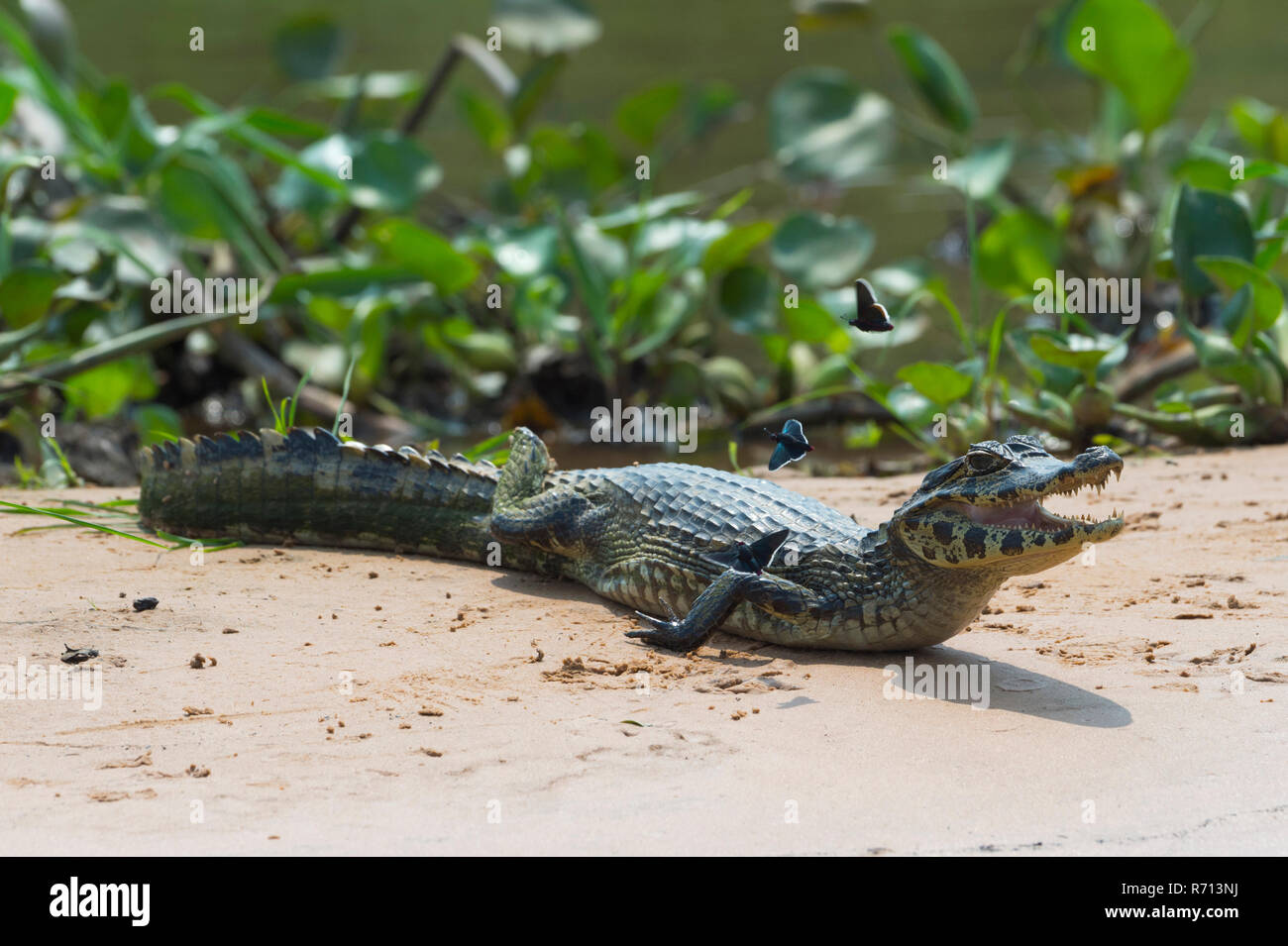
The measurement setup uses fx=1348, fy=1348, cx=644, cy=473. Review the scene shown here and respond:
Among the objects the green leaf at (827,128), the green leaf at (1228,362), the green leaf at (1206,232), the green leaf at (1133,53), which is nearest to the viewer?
the green leaf at (1228,362)

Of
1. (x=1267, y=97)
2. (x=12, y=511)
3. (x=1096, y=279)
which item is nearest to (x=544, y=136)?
(x=1096, y=279)

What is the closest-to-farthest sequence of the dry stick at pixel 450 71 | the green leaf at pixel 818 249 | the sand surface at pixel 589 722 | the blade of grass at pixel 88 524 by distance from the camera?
the sand surface at pixel 589 722 → the blade of grass at pixel 88 524 → the green leaf at pixel 818 249 → the dry stick at pixel 450 71
